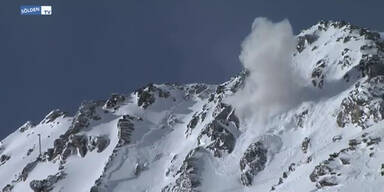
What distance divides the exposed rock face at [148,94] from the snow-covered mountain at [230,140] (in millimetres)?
269

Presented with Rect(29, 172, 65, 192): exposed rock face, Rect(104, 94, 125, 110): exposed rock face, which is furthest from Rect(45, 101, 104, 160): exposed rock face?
Rect(29, 172, 65, 192): exposed rock face

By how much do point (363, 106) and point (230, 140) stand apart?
1218 inches

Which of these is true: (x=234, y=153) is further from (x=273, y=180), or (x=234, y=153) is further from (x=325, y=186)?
(x=325, y=186)

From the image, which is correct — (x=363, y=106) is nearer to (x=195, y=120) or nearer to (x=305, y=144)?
(x=305, y=144)

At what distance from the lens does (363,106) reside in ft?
445

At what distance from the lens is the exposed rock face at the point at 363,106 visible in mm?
132625

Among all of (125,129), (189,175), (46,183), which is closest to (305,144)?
(189,175)

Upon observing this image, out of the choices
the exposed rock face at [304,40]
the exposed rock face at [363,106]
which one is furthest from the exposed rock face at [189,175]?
the exposed rock face at [304,40]

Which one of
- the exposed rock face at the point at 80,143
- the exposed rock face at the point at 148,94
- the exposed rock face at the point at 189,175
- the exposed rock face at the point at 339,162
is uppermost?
the exposed rock face at the point at 148,94

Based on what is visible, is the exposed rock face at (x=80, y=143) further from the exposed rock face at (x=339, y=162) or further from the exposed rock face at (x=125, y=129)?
the exposed rock face at (x=339, y=162)

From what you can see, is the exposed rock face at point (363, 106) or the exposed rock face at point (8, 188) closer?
the exposed rock face at point (363, 106)

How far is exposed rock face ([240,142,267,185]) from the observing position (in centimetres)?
14050

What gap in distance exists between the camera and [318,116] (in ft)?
480

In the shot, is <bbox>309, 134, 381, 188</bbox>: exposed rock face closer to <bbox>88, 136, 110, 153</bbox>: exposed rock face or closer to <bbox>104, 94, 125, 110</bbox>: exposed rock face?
<bbox>88, 136, 110, 153</bbox>: exposed rock face
